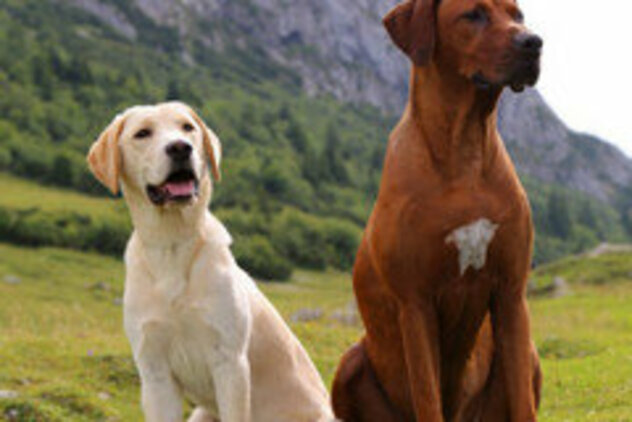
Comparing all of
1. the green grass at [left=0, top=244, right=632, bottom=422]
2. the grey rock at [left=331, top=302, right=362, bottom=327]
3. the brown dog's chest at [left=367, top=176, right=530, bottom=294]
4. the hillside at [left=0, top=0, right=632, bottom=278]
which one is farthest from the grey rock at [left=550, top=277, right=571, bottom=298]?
the brown dog's chest at [left=367, top=176, right=530, bottom=294]

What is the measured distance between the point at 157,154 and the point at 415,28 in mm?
2111

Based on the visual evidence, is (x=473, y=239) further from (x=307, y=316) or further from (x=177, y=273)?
(x=307, y=316)

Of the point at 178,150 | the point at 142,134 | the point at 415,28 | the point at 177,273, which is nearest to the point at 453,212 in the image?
the point at 415,28

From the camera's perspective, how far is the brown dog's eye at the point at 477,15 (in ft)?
15.8

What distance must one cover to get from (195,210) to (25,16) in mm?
177559

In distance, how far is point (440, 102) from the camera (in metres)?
5.08

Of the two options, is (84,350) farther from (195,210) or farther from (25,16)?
(25,16)

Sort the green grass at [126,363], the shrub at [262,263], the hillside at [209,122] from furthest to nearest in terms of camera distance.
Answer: the hillside at [209,122]
the shrub at [262,263]
the green grass at [126,363]

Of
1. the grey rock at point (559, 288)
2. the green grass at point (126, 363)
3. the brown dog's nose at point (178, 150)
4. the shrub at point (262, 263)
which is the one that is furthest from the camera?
the shrub at point (262, 263)

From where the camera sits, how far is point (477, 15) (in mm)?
4844

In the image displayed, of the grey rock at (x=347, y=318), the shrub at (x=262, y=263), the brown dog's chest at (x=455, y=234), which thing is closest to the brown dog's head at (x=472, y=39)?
the brown dog's chest at (x=455, y=234)

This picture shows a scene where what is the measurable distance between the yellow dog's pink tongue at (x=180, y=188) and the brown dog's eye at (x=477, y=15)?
2.35m

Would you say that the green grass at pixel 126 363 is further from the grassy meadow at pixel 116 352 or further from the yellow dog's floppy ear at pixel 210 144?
the yellow dog's floppy ear at pixel 210 144

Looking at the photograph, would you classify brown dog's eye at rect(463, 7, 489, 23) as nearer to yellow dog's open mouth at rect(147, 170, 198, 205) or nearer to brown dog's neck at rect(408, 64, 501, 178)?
brown dog's neck at rect(408, 64, 501, 178)
